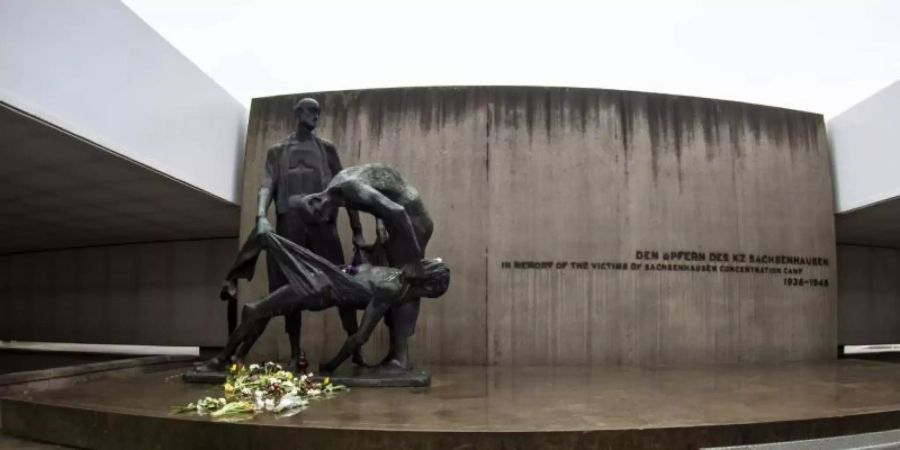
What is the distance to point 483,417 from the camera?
436 cm

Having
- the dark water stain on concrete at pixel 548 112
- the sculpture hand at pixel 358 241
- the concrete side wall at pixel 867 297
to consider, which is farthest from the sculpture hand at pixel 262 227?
the concrete side wall at pixel 867 297

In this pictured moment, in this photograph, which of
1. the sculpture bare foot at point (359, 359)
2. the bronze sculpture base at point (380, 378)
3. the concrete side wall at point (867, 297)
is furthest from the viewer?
the concrete side wall at point (867, 297)

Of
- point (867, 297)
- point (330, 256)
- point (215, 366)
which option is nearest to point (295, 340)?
point (215, 366)

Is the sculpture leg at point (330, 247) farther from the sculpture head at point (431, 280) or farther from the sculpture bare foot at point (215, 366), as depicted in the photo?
the sculpture bare foot at point (215, 366)

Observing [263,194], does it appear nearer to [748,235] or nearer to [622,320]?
[622,320]

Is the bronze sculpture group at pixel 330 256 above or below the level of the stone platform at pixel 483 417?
above

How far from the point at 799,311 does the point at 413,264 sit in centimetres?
715

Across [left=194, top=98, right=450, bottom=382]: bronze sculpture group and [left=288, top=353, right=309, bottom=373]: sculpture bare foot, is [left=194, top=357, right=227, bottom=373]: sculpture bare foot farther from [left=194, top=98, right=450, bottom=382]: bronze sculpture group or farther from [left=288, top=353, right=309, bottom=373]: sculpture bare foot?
[left=288, top=353, right=309, bottom=373]: sculpture bare foot

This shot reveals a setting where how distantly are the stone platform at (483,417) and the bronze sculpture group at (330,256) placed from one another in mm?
663

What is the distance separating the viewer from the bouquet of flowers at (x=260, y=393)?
173 inches

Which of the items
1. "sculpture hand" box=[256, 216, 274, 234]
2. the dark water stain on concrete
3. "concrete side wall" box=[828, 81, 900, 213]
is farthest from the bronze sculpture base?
"concrete side wall" box=[828, 81, 900, 213]

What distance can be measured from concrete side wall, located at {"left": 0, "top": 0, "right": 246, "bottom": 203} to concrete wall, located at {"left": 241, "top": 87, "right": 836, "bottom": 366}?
0.66m

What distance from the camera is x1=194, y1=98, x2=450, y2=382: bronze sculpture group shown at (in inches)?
233

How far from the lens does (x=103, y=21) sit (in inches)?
286
